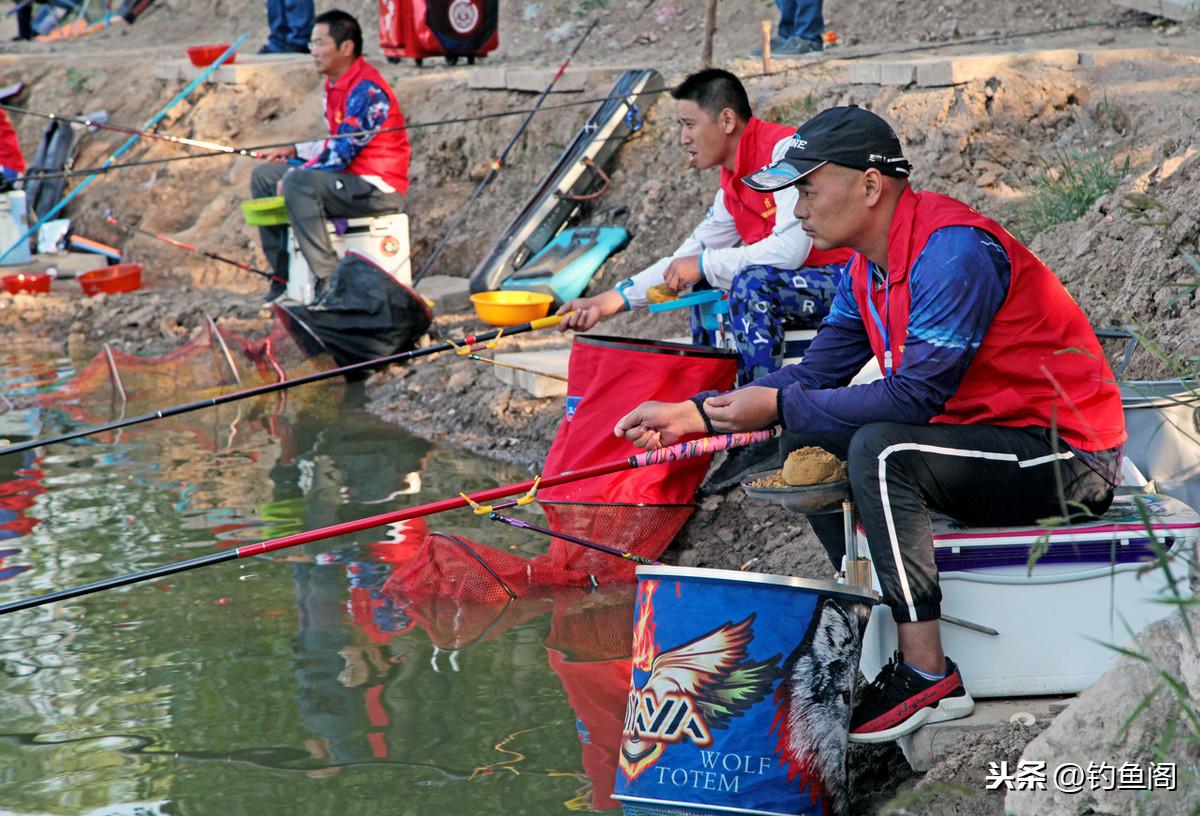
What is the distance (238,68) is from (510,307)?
607 cm

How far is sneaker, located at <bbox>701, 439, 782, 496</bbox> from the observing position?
17.2ft

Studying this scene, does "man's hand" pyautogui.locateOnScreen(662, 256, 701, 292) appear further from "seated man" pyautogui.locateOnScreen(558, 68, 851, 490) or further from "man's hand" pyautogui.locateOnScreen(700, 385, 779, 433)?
"man's hand" pyautogui.locateOnScreen(700, 385, 779, 433)

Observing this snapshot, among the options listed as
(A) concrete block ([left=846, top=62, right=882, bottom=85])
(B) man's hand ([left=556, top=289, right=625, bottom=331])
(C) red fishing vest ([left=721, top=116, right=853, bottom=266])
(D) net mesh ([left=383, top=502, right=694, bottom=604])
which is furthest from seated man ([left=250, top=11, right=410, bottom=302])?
(D) net mesh ([left=383, top=502, right=694, bottom=604])

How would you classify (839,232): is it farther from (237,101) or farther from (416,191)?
(237,101)

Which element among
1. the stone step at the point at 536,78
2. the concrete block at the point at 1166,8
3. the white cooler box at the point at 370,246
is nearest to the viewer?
the concrete block at the point at 1166,8

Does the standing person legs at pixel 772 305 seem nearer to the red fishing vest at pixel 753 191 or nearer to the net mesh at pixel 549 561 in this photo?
the red fishing vest at pixel 753 191

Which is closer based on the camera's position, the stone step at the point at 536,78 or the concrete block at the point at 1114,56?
the concrete block at the point at 1114,56

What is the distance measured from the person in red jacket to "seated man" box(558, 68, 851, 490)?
26.1 feet

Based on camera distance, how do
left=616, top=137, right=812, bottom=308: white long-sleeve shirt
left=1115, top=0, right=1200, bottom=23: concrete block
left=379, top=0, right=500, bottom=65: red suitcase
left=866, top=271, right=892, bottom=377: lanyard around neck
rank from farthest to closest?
left=379, top=0, right=500, bottom=65: red suitcase → left=1115, top=0, right=1200, bottom=23: concrete block → left=616, top=137, right=812, bottom=308: white long-sleeve shirt → left=866, top=271, right=892, bottom=377: lanyard around neck

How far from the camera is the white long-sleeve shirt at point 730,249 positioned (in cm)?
494

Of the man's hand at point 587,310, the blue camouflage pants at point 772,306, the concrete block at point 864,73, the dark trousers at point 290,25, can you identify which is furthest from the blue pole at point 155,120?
the blue camouflage pants at point 772,306

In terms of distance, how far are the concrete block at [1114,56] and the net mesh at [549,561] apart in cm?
417

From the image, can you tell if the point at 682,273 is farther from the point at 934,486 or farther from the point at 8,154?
the point at 8,154

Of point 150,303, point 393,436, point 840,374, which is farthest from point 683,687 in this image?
point 150,303
